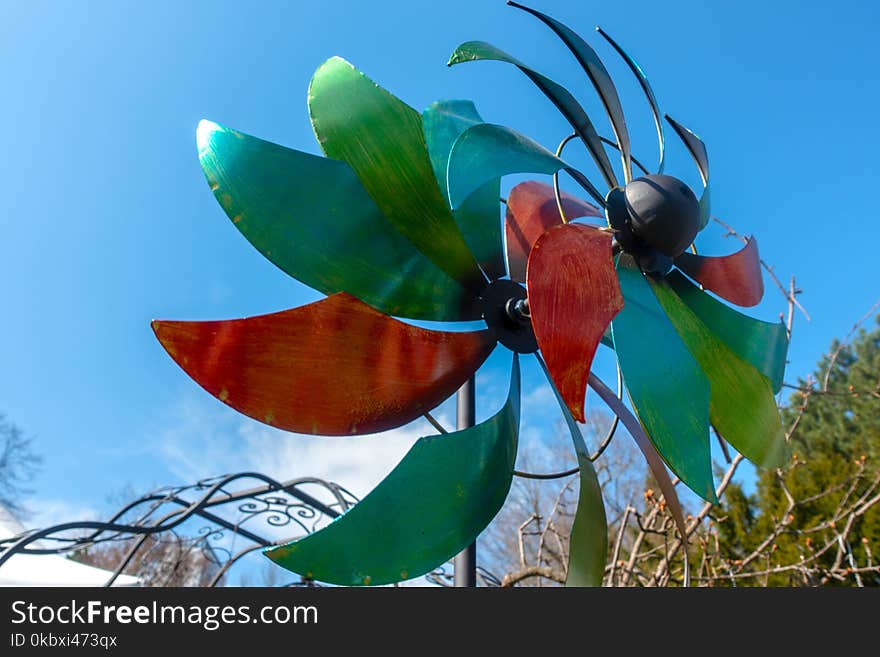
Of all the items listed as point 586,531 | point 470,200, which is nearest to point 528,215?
point 470,200

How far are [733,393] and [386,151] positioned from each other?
1.20 m

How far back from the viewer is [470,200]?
1.92 metres

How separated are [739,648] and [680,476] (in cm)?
33

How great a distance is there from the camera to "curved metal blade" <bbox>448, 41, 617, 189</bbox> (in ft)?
5.27

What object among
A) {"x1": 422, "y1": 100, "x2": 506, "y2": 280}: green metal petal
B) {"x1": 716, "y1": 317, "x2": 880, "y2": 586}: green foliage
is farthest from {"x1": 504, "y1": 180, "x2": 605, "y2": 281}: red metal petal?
{"x1": 716, "y1": 317, "x2": 880, "y2": 586}: green foliage

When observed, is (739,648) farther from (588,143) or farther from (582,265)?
(588,143)

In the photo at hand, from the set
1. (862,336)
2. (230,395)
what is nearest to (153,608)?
(230,395)

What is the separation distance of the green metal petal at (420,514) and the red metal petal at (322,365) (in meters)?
0.12

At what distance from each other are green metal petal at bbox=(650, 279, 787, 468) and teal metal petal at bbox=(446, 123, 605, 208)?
1.92 ft

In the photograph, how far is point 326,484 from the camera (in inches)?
160

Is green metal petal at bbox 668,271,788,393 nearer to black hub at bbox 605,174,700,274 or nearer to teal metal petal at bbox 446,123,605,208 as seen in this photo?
black hub at bbox 605,174,700,274

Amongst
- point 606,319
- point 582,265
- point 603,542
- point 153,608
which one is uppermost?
point 582,265

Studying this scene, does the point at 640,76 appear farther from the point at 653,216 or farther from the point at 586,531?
the point at 586,531

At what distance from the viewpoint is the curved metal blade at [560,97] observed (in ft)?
5.27
